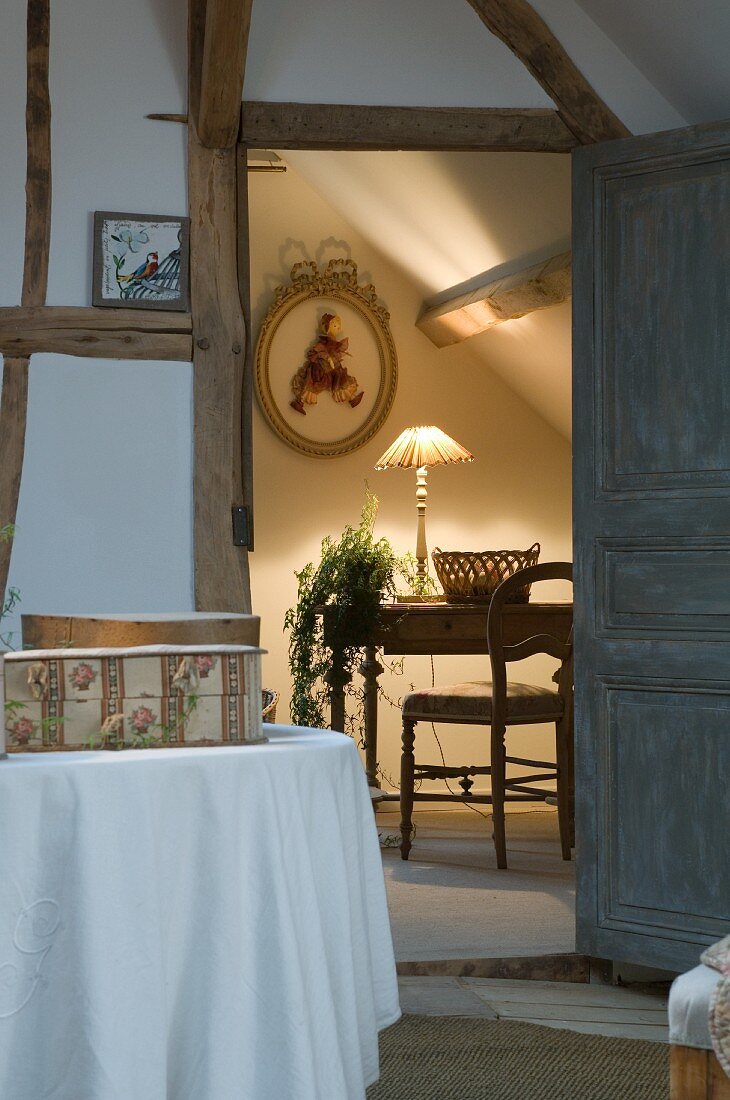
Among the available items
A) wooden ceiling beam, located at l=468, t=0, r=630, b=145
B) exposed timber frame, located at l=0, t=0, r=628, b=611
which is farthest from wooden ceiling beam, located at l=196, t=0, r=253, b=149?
wooden ceiling beam, located at l=468, t=0, r=630, b=145

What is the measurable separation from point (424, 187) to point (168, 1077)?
3.66 metres

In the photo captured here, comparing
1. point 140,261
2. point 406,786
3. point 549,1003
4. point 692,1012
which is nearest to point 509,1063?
point 549,1003

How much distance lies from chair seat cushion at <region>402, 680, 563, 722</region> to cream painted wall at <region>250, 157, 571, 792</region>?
4.18 feet

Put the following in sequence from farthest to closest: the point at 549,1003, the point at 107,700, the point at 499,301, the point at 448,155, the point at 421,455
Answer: the point at 421,455 < the point at 499,301 < the point at 448,155 < the point at 549,1003 < the point at 107,700

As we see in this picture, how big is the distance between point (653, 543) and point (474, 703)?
57.3 inches

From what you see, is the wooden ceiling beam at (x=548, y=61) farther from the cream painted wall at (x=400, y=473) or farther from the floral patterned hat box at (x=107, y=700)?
the cream painted wall at (x=400, y=473)

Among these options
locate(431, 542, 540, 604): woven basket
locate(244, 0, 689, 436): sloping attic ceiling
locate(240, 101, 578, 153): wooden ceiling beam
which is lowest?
locate(431, 542, 540, 604): woven basket

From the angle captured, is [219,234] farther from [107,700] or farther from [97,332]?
[107,700]

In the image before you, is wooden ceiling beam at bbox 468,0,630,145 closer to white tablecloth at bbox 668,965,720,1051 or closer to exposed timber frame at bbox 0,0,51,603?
exposed timber frame at bbox 0,0,51,603

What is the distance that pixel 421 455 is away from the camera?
540 cm

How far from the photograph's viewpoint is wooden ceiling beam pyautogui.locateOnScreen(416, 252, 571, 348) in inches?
165

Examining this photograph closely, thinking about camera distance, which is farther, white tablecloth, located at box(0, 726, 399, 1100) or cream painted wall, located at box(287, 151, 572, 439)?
cream painted wall, located at box(287, 151, 572, 439)

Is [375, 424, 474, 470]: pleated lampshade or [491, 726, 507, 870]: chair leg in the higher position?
[375, 424, 474, 470]: pleated lampshade

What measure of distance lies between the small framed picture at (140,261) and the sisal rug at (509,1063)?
5.96 feet
